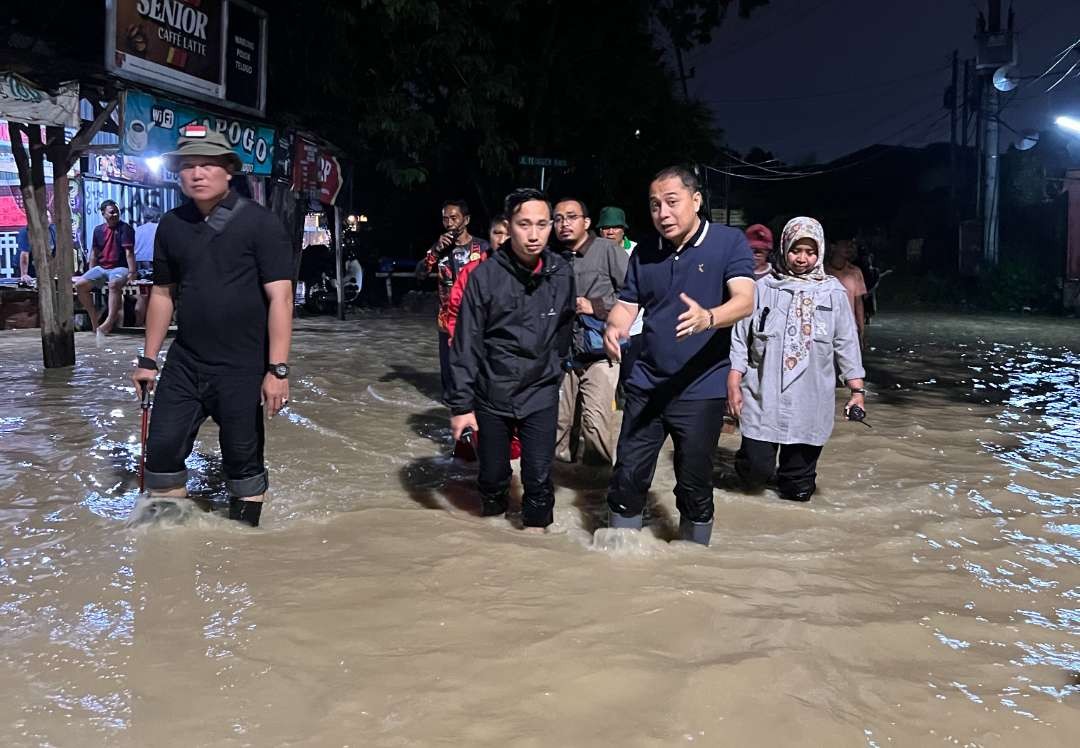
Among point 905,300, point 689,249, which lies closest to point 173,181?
point 689,249

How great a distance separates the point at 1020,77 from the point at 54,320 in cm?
2688

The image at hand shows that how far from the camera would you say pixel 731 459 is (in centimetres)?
667

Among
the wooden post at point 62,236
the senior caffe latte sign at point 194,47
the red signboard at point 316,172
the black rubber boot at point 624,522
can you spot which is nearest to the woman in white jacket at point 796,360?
the black rubber boot at point 624,522

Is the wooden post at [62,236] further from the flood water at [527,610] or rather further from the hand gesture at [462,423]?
the hand gesture at [462,423]

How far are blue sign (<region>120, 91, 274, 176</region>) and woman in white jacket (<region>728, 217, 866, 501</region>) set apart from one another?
7.21 m

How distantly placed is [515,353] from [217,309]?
143 centimetres

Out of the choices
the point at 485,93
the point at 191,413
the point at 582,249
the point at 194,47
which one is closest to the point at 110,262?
the point at 194,47

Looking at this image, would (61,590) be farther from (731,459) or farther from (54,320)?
(54,320)

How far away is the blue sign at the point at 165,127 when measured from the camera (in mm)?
11391

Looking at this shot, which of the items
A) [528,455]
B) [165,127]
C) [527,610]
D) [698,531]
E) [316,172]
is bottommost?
[527,610]

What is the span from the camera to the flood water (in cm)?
275

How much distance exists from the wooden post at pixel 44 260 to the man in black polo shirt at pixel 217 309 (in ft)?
22.7

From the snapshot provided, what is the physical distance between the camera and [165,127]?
39.8 ft

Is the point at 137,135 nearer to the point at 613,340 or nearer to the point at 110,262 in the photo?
the point at 110,262
